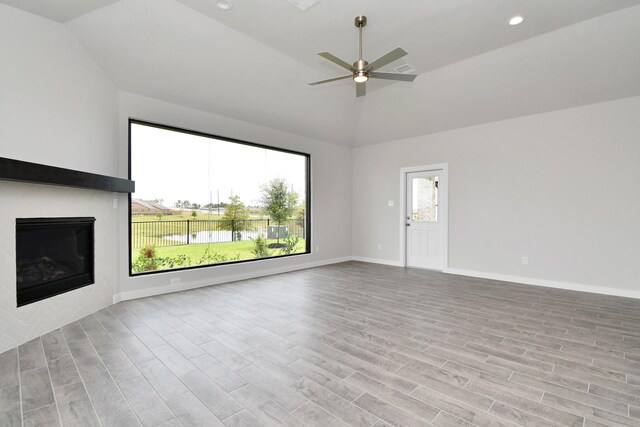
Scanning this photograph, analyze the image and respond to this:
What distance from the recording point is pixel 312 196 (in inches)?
264

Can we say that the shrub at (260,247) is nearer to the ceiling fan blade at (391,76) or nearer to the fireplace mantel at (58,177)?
the fireplace mantel at (58,177)

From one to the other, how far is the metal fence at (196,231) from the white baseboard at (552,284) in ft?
12.2

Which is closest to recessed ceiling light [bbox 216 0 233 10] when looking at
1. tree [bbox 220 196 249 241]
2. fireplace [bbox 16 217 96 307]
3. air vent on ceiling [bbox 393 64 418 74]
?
air vent on ceiling [bbox 393 64 418 74]

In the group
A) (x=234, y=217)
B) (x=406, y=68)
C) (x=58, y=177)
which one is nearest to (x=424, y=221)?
(x=406, y=68)

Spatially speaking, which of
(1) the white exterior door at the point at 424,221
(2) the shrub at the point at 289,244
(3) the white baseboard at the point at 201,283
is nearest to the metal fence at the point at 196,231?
(2) the shrub at the point at 289,244

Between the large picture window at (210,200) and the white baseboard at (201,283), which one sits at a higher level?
the large picture window at (210,200)

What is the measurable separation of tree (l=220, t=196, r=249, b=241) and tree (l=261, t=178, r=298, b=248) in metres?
0.55

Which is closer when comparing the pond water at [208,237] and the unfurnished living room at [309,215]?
the unfurnished living room at [309,215]

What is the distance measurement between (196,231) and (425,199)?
474cm

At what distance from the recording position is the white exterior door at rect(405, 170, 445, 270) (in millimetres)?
6320

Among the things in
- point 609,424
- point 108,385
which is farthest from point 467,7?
point 108,385

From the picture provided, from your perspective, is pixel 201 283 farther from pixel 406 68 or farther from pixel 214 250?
pixel 406 68

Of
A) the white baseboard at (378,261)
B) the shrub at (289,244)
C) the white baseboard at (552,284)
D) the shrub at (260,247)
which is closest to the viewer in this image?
the white baseboard at (552,284)

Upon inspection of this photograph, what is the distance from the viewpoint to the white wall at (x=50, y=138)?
276 cm
